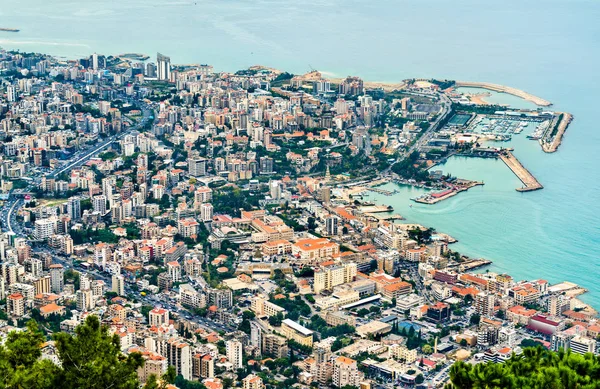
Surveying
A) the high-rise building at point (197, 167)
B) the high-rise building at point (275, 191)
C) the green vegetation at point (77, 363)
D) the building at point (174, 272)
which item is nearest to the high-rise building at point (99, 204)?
the high-rise building at point (197, 167)

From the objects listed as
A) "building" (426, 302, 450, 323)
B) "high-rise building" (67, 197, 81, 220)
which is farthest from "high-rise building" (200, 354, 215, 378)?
"high-rise building" (67, 197, 81, 220)

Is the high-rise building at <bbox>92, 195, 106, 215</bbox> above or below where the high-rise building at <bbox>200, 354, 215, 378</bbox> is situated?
above

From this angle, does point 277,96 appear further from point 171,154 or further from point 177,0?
point 177,0

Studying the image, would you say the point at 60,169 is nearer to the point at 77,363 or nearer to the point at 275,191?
the point at 275,191

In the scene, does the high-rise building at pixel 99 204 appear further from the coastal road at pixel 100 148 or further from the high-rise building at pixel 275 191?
the high-rise building at pixel 275 191

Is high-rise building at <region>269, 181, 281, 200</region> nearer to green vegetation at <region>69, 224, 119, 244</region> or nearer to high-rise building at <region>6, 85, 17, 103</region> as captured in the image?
green vegetation at <region>69, 224, 119, 244</region>
